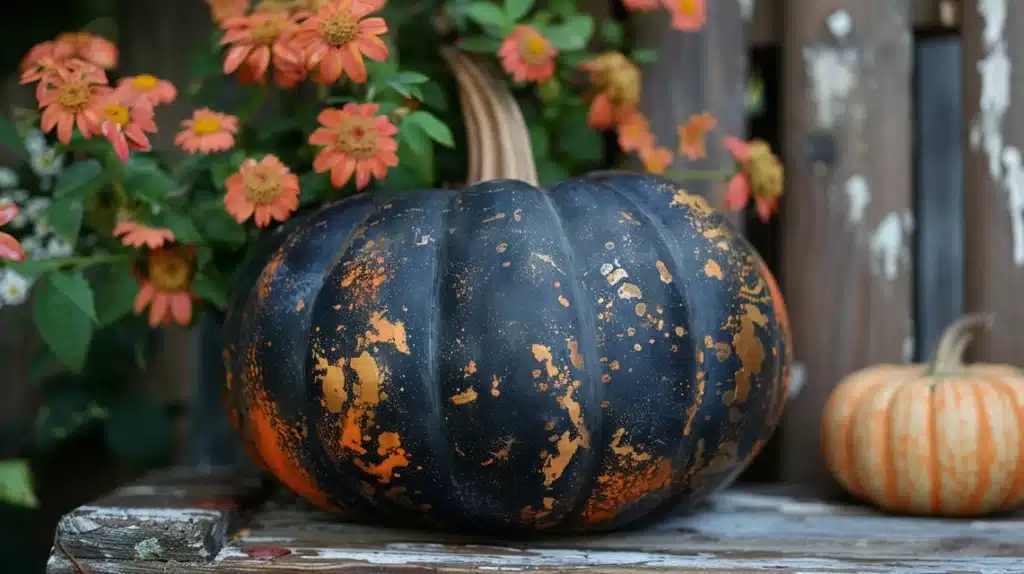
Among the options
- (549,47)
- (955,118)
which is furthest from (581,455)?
(955,118)

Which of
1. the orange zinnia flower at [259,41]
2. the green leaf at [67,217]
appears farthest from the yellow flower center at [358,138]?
the green leaf at [67,217]

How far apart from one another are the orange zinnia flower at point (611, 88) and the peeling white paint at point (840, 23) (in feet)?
1.06

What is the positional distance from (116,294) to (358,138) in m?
0.38

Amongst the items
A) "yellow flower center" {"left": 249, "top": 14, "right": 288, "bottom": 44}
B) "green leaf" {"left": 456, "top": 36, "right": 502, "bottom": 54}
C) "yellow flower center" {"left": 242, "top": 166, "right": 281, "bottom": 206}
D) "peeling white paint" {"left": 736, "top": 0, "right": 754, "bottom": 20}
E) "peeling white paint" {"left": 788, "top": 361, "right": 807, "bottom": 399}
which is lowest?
"peeling white paint" {"left": 788, "top": 361, "right": 807, "bottom": 399}

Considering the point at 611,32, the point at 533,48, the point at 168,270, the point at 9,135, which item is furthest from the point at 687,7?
the point at 9,135

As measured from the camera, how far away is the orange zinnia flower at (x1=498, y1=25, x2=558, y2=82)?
4.37 ft

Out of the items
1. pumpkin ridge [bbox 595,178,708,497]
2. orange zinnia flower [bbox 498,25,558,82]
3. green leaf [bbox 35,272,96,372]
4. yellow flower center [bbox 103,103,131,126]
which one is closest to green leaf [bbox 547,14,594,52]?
orange zinnia flower [bbox 498,25,558,82]

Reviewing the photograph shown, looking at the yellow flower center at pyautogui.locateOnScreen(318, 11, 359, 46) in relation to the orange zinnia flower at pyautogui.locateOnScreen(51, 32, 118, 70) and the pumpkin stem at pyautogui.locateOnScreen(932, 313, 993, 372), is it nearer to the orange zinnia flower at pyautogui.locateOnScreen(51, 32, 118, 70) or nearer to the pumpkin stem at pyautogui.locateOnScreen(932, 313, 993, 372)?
the orange zinnia flower at pyautogui.locateOnScreen(51, 32, 118, 70)

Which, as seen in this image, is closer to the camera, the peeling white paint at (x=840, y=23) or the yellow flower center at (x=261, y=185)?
the yellow flower center at (x=261, y=185)

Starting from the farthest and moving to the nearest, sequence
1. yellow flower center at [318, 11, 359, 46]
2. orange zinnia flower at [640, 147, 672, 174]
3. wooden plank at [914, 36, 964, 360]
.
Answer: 1. wooden plank at [914, 36, 964, 360]
2. orange zinnia flower at [640, 147, 672, 174]
3. yellow flower center at [318, 11, 359, 46]

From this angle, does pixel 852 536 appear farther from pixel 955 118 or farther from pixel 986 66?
pixel 955 118

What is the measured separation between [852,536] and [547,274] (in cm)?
50

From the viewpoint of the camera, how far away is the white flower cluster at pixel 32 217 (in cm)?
135

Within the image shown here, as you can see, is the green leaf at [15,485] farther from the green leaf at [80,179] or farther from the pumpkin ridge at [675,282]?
the pumpkin ridge at [675,282]
